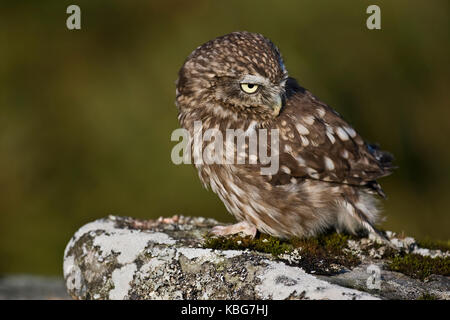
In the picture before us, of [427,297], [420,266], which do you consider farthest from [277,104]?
[427,297]

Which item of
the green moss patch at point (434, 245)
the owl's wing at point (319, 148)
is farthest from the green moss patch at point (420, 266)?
the owl's wing at point (319, 148)

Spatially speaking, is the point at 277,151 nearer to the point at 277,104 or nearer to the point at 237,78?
the point at 277,104

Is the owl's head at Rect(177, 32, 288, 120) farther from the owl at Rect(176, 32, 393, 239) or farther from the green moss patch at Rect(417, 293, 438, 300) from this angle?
the green moss patch at Rect(417, 293, 438, 300)

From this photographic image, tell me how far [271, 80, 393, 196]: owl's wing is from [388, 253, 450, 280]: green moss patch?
0.66 metres

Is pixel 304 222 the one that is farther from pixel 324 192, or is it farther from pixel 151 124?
pixel 151 124

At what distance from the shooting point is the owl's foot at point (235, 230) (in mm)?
4211

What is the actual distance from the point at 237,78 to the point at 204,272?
1282mm

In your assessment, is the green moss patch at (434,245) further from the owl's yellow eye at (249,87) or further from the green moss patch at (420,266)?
the owl's yellow eye at (249,87)

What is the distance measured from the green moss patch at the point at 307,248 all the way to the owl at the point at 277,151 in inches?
5.8

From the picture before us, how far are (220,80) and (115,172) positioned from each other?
235 cm

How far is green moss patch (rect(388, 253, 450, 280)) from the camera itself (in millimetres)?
3684

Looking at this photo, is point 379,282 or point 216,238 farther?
point 216,238
